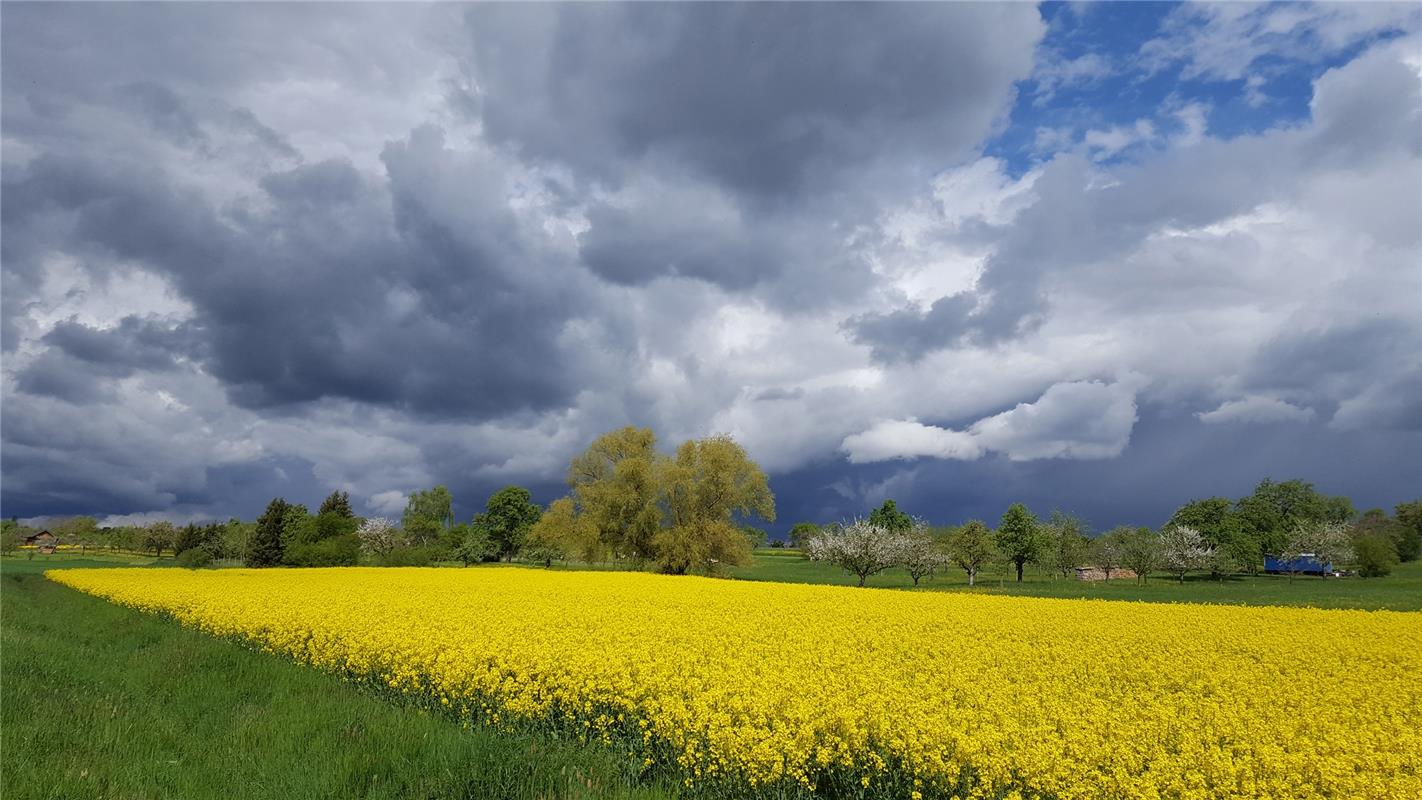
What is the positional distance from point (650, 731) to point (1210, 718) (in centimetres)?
686

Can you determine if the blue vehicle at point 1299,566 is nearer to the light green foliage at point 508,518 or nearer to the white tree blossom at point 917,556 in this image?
the white tree blossom at point 917,556

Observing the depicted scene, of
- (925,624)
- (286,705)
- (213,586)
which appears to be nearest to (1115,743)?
(286,705)

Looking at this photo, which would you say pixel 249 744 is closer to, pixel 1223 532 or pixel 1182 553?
pixel 1182 553

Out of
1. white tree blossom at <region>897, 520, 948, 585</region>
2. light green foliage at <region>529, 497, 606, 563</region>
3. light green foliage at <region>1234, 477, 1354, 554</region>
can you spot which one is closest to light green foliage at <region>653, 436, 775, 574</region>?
light green foliage at <region>529, 497, 606, 563</region>

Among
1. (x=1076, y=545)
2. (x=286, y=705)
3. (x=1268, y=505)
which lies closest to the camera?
(x=286, y=705)

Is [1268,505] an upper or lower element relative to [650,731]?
upper

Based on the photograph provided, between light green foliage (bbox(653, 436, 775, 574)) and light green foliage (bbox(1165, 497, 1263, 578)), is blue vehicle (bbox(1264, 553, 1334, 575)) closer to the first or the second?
light green foliage (bbox(1165, 497, 1263, 578))

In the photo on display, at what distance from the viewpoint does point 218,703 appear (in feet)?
32.6

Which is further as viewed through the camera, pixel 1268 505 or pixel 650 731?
pixel 1268 505

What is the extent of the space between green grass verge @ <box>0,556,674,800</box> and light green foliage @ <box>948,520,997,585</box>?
55963 millimetres

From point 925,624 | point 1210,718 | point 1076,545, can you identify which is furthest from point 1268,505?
point 1210,718

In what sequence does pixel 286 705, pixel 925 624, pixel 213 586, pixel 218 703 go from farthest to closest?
pixel 213 586 < pixel 925 624 < pixel 218 703 < pixel 286 705

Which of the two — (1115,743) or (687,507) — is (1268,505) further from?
(1115,743)

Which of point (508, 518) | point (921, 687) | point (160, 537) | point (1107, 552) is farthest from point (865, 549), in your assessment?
point (160, 537)
